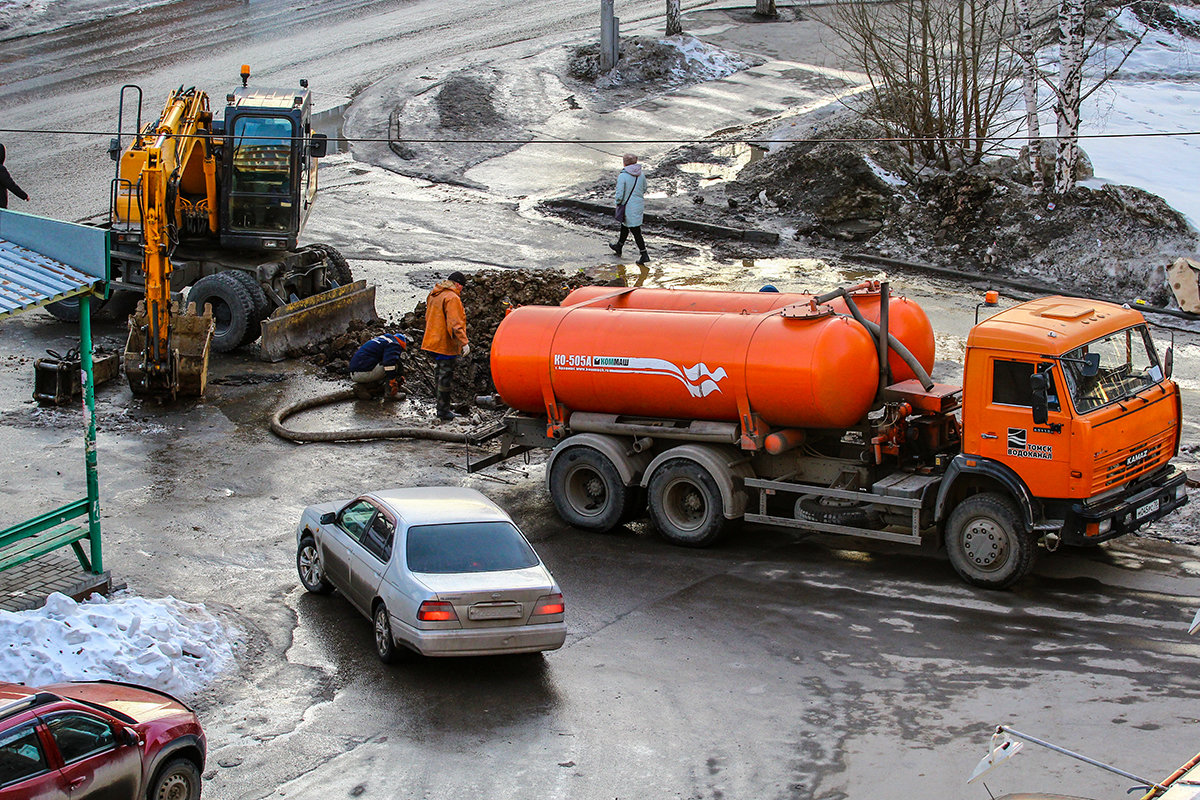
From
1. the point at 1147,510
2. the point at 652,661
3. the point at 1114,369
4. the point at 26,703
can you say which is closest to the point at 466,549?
the point at 652,661

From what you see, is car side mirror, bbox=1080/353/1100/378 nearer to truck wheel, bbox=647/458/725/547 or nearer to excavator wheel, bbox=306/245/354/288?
truck wheel, bbox=647/458/725/547

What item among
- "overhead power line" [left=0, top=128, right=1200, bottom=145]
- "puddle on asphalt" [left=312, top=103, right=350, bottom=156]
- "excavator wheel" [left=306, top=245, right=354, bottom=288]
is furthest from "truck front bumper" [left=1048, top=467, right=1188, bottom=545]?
"puddle on asphalt" [left=312, top=103, right=350, bottom=156]

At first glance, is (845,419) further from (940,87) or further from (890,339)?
(940,87)

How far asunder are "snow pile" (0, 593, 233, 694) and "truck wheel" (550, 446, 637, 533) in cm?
443

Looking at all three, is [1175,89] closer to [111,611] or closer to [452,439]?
[452,439]

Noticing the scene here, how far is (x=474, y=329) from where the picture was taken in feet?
62.7

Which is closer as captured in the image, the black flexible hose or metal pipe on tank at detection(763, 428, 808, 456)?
metal pipe on tank at detection(763, 428, 808, 456)

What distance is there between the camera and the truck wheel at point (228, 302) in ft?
64.1

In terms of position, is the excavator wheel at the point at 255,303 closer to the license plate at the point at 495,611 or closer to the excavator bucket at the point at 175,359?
the excavator bucket at the point at 175,359

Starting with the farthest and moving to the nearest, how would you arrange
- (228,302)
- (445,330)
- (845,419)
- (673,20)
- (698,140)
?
(673,20) → (698,140) → (228,302) → (445,330) → (845,419)

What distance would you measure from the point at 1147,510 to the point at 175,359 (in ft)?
40.0

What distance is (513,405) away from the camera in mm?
14992

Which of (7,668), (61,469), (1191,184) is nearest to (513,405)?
(61,469)

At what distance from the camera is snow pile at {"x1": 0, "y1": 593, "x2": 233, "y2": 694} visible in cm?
973
